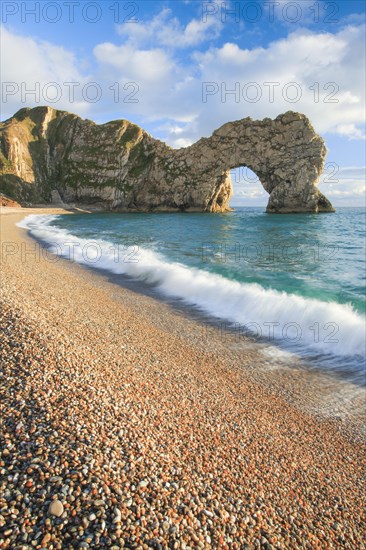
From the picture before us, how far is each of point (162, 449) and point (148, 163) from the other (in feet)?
408

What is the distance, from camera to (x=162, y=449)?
4898mm

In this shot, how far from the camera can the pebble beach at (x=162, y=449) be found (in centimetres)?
361

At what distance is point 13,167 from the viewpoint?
11362 centimetres

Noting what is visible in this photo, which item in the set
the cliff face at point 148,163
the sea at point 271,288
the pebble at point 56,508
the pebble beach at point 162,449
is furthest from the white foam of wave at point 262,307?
the cliff face at point 148,163

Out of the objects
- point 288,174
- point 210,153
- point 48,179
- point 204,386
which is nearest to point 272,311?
point 204,386

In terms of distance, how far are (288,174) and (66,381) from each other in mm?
108490

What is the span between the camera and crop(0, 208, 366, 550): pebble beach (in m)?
3.61

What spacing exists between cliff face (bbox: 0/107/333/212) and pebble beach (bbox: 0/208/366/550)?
345 feet

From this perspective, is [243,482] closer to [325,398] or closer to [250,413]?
[250,413]

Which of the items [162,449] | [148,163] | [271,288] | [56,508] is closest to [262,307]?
[271,288]

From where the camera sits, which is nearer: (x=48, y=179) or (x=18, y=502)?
(x=18, y=502)

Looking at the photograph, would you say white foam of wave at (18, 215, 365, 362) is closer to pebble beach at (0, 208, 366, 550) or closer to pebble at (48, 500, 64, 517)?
pebble beach at (0, 208, 366, 550)

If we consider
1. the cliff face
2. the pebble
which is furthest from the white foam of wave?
the cliff face

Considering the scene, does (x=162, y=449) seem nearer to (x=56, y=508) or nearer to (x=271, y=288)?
(x=56, y=508)
